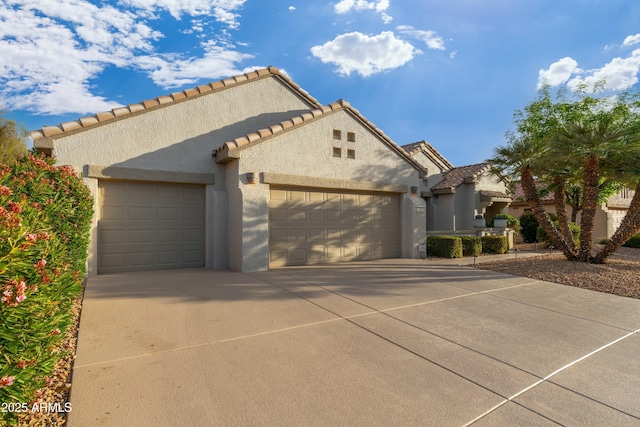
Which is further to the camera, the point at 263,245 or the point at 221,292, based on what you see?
the point at 263,245

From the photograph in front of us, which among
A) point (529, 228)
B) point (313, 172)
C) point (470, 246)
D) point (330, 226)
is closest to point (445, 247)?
point (470, 246)

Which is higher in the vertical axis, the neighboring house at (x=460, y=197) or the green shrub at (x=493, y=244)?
the neighboring house at (x=460, y=197)

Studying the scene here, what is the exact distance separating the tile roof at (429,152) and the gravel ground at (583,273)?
10851 millimetres

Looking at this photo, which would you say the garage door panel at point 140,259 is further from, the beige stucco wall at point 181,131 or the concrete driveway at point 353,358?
the beige stucco wall at point 181,131

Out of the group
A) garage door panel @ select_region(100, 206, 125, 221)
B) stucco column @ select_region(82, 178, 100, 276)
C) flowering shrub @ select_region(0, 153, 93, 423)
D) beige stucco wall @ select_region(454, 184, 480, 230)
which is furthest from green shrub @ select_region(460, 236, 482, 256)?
flowering shrub @ select_region(0, 153, 93, 423)

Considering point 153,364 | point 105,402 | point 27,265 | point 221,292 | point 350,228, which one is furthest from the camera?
point 350,228

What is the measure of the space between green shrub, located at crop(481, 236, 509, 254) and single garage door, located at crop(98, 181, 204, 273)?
11166mm

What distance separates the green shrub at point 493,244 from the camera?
46.5ft

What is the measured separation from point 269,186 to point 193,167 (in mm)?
2342

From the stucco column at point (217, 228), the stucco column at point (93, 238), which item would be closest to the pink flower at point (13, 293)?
the stucco column at point (93, 238)

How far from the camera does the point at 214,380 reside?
11.1ft

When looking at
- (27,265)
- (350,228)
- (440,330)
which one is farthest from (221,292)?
(350,228)

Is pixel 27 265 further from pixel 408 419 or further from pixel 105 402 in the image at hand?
pixel 408 419

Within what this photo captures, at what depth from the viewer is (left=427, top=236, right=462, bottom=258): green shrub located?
12.6 m
